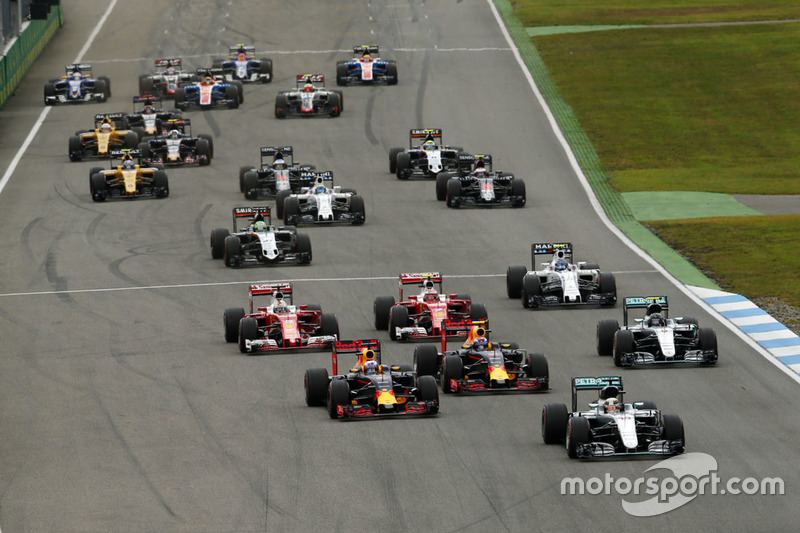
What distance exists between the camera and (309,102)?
69.1m

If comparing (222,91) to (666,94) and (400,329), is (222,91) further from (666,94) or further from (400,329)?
(400,329)

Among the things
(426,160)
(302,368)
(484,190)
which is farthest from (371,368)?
(426,160)

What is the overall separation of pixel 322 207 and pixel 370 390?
2056 cm

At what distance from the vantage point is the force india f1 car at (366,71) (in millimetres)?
75062

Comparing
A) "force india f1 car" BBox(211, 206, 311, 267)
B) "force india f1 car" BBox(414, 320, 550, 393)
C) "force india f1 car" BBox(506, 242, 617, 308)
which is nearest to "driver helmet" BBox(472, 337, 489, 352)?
"force india f1 car" BBox(414, 320, 550, 393)

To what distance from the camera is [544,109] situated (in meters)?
70.9

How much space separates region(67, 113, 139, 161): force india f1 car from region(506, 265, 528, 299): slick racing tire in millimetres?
24570

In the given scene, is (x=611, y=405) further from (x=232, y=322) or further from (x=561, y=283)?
(x=561, y=283)

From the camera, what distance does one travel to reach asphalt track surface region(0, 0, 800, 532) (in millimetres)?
25547

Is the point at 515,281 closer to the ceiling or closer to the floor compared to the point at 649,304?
closer to the floor

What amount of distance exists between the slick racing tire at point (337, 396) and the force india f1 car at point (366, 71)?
45.9 m

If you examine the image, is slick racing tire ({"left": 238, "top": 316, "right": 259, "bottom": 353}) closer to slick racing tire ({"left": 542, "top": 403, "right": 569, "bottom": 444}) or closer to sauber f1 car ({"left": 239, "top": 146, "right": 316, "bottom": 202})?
slick racing tire ({"left": 542, "top": 403, "right": 569, "bottom": 444})

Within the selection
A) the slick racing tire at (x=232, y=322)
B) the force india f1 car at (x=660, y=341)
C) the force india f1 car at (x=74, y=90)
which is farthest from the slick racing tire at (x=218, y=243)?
the force india f1 car at (x=74, y=90)

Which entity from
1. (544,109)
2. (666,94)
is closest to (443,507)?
(544,109)
